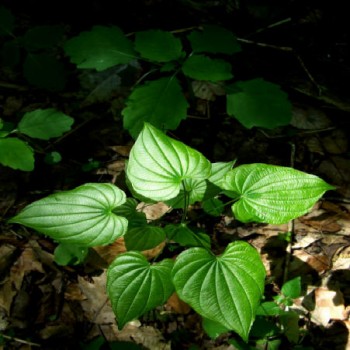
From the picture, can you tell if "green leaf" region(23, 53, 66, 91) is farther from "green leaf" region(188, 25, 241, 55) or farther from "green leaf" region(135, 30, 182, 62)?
"green leaf" region(188, 25, 241, 55)

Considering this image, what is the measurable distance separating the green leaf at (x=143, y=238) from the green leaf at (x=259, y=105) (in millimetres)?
1136

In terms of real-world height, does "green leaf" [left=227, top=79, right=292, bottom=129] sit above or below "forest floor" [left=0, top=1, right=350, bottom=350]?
above

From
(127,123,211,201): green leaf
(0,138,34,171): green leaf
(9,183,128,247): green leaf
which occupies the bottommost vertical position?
(0,138,34,171): green leaf

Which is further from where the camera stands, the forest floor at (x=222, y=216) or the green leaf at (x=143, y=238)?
the forest floor at (x=222, y=216)

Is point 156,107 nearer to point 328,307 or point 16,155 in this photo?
point 16,155

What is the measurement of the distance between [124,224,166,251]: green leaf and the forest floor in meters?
Answer: 0.61

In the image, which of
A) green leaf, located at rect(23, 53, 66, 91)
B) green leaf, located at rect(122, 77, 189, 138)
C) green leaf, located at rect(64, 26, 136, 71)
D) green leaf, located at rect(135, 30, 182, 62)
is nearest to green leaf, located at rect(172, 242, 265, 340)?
green leaf, located at rect(122, 77, 189, 138)

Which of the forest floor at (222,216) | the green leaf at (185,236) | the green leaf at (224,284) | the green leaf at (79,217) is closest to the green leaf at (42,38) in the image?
the forest floor at (222,216)

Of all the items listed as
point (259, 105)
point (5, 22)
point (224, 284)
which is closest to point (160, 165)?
point (224, 284)

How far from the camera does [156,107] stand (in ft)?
7.73

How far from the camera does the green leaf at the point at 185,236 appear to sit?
5.48ft

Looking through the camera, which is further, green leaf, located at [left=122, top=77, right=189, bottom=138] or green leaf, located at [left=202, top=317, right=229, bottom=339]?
green leaf, located at [left=122, top=77, right=189, bottom=138]

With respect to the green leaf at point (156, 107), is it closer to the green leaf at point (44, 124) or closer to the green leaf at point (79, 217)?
the green leaf at point (44, 124)

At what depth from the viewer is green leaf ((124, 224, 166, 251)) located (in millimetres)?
1625
